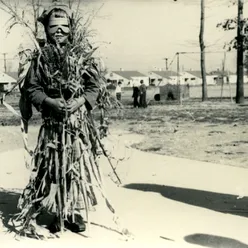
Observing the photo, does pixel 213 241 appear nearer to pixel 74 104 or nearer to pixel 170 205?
pixel 170 205

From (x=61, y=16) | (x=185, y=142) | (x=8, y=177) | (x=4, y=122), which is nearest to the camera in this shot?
(x=61, y=16)

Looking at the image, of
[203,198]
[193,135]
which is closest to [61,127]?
[203,198]

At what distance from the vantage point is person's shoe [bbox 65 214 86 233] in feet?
12.4

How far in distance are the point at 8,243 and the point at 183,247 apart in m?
1.23

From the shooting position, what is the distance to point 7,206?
4.60m

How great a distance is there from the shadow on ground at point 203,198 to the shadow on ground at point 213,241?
0.60 meters

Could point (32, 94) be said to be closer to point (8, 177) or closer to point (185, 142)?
point (8, 177)

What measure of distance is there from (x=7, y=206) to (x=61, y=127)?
1230 millimetres

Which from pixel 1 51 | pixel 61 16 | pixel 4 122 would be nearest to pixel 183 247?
pixel 61 16

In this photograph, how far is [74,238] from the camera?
366cm

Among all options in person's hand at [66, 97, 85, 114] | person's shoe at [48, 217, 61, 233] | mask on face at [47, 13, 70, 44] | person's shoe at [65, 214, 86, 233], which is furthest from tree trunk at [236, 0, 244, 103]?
person's shoe at [48, 217, 61, 233]

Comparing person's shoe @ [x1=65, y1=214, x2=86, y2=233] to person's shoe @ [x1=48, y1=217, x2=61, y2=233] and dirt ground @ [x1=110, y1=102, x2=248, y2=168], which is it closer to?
person's shoe @ [x1=48, y1=217, x2=61, y2=233]

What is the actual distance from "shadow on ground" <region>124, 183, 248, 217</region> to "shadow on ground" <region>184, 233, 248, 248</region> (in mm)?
597

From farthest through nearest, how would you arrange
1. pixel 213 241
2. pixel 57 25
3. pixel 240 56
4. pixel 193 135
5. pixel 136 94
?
pixel 136 94
pixel 240 56
pixel 193 135
pixel 57 25
pixel 213 241
